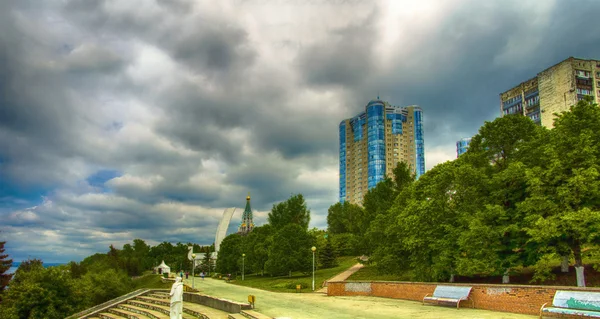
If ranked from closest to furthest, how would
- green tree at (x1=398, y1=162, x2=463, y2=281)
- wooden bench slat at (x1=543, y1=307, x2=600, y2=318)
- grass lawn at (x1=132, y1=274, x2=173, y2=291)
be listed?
wooden bench slat at (x1=543, y1=307, x2=600, y2=318) < green tree at (x1=398, y1=162, x2=463, y2=281) < grass lawn at (x1=132, y1=274, x2=173, y2=291)

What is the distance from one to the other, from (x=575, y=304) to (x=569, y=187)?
9683mm

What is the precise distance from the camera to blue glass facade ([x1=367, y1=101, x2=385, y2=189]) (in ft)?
424

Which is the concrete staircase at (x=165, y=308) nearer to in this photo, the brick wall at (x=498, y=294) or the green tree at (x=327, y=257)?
the brick wall at (x=498, y=294)

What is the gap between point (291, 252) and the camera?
147ft

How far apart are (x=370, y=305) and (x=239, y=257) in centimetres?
5484

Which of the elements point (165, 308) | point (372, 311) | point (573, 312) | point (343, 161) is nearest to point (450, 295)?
point (372, 311)

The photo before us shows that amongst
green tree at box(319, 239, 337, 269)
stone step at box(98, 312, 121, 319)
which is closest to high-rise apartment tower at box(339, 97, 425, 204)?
green tree at box(319, 239, 337, 269)

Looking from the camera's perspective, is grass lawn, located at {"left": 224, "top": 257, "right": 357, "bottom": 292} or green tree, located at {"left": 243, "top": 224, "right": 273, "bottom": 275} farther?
green tree, located at {"left": 243, "top": 224, "right": 273, "bottom": 275}

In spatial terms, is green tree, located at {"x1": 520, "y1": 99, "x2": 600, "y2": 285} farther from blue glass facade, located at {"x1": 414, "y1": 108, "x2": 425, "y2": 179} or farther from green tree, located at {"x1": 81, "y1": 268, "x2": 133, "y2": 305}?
blue glass facade, located at {"x1": 414, "y1": 108, "x2": 425, "y2": 179}

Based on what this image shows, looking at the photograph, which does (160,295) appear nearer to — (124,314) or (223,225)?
(124,314)

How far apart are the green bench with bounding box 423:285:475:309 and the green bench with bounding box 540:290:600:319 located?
3319 mm

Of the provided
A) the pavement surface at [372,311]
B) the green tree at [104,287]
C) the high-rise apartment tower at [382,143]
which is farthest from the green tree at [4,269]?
the high-rise apartment tower at [382,143]

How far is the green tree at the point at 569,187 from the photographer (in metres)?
19.0

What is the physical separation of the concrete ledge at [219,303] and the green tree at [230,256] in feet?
150
